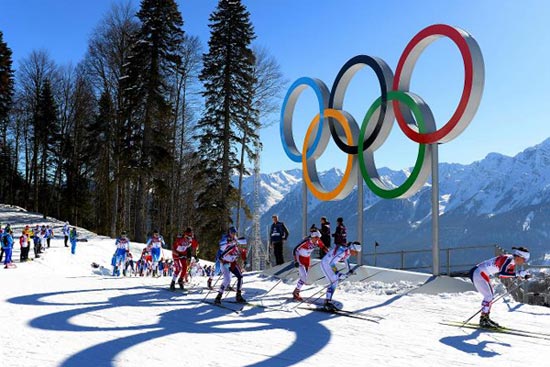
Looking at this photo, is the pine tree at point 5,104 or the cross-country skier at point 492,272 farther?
the pine tree at point 5,104

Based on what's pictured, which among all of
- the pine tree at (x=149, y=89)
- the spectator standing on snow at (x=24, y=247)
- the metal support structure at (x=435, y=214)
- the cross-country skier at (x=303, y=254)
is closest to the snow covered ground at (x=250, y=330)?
the cross-country skier at (x=303, y=254)

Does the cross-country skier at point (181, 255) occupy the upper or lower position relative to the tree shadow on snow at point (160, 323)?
upper

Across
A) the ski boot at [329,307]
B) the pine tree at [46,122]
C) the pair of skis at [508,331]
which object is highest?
the pine tree at [46,122]

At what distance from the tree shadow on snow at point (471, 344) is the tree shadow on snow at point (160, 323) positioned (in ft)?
7.32

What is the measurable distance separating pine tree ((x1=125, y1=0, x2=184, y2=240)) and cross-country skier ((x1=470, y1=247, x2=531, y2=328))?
22.0m

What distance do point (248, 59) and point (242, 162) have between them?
6585mm

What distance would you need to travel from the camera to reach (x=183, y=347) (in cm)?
822

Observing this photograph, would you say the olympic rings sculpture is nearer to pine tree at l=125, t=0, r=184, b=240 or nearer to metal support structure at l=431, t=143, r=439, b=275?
metal support structure at l=431, t=143, r=439, b=275

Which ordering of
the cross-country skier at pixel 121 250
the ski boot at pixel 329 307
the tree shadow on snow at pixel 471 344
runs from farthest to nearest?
the cross-country skier at pixel 121 250 → the ski boot at pixel 329 307 → the tree shadow on snow at pixel 471 344

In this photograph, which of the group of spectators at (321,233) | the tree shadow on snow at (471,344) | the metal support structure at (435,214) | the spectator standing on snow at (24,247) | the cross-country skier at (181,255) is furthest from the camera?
the spectator standing on snow at (24,247)

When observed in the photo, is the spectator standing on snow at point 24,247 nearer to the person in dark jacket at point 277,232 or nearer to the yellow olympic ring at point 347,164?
the person in dark jacket at point 277,232

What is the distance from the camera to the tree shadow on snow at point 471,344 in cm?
822

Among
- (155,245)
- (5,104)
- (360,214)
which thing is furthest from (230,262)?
(5,104)

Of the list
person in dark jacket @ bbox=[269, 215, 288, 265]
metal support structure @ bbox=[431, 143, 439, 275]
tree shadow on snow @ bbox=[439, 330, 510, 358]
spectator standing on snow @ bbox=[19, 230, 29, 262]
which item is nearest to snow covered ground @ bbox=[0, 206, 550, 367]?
tree shadow on snow @ bbox=[439, 330, 510, 358]
